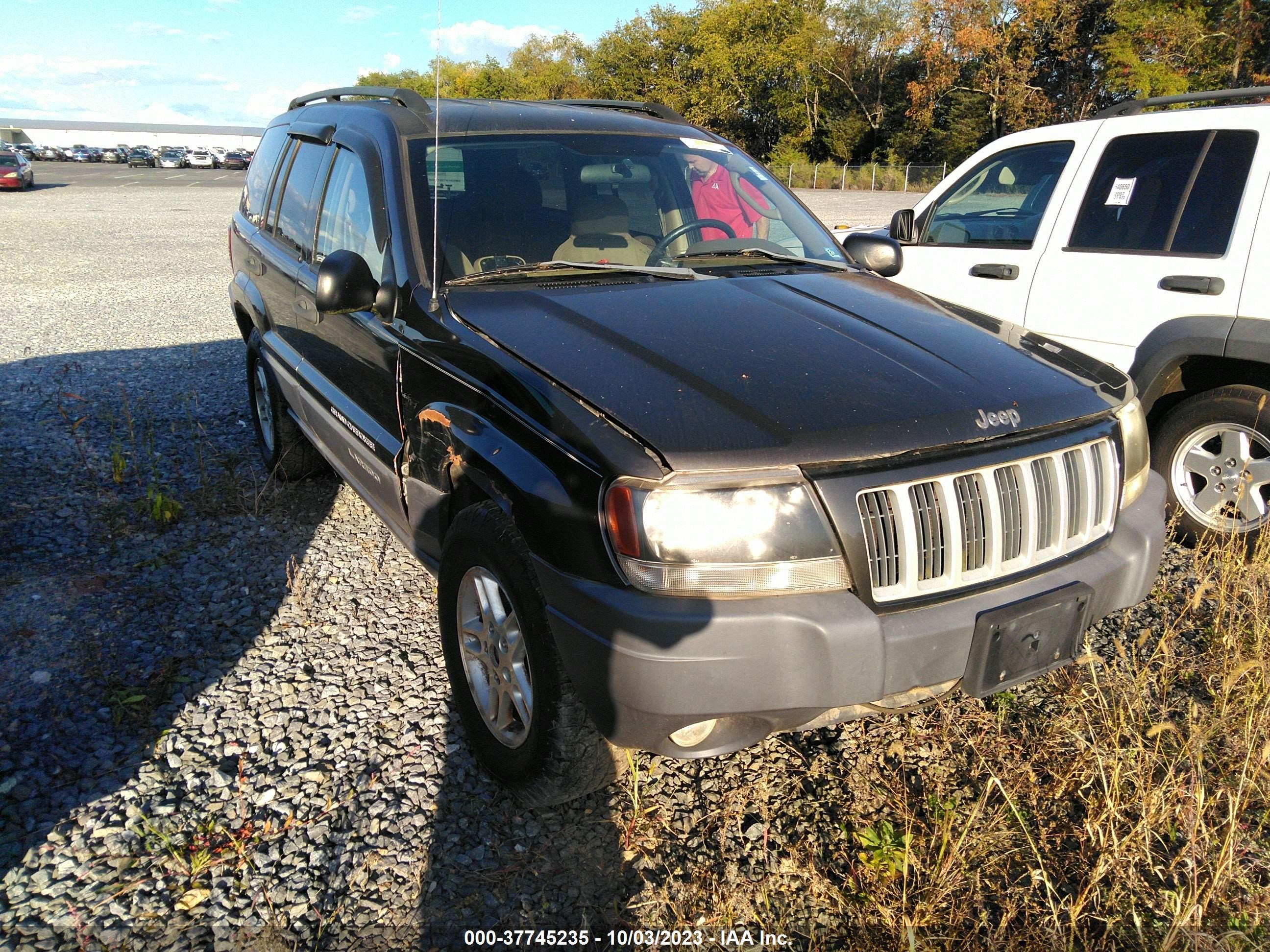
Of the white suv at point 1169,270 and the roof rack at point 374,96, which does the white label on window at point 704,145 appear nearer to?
the roof rack at point 374,96

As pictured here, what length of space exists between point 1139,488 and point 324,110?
400cm

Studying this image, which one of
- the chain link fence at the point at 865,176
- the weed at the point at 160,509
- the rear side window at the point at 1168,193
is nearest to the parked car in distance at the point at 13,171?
the chain link fence at the point at 865,176

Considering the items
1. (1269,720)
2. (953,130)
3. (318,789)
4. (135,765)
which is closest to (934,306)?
(1269,720)

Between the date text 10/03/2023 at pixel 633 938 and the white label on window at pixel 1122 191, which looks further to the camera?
the white label on window at pixel 1122 191

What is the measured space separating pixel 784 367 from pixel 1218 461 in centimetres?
295

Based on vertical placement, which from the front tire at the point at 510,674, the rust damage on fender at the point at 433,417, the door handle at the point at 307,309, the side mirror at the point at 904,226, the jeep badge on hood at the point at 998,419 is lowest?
the front tire at the point at 510,674

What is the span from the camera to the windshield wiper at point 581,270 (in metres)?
3.16

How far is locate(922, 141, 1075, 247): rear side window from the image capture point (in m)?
5.00

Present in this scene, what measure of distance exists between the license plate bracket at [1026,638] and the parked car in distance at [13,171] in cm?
3980

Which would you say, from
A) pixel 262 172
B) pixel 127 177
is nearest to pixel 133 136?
pixel 127 177

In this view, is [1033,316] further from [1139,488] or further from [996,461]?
[996,461]

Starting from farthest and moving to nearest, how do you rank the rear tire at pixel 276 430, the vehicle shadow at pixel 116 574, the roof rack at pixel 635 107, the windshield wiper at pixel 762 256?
the rear tire at pixel 276 430 < the roof rack at pixel 635 107 < the windshield wiper at pixel 762 256 < the vehicle shadow at pixel 116 574

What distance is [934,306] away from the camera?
3242 mm

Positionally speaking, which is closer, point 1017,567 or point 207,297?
point 1017,567
